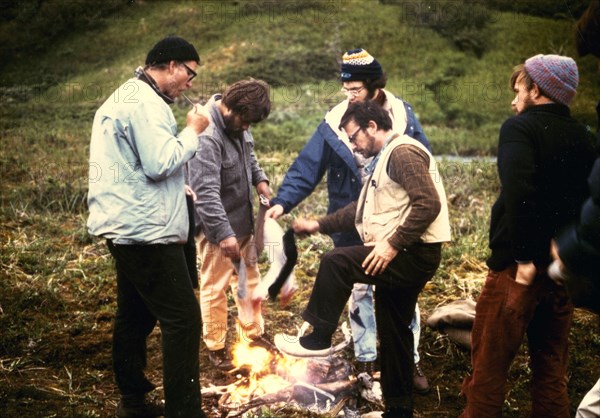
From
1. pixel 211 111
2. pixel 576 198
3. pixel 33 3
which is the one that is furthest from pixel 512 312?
pixel 33 3

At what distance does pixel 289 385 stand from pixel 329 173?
152 cm

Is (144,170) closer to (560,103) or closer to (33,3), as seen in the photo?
(560,103)

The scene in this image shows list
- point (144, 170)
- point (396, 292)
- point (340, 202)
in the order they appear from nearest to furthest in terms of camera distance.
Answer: point (144, 170), point (396, 292), point (340, 202)

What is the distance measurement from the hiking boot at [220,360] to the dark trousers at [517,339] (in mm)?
1857

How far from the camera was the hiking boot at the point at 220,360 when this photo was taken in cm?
435

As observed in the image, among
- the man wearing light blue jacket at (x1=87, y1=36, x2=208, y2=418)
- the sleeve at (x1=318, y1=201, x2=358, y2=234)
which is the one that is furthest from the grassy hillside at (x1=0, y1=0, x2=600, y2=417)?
the sleeve at (x1=318, y1=201, x2=358, y2=234)

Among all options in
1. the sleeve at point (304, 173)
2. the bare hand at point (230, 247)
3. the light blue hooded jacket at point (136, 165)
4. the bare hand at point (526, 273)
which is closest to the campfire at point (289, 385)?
the bare hand at point (230, 247)

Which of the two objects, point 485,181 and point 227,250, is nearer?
point 227,250

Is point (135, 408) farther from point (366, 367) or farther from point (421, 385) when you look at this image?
point (421, 385)

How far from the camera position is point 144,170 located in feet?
10.0

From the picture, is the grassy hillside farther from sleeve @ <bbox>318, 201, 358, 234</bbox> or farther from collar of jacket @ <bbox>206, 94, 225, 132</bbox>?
collar of jacket @ <bbox>206, 94, 225, 132</bbox>

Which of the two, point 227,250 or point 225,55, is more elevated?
point 227,250

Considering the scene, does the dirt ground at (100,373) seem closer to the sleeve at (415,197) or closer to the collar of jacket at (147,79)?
the sleeve at (415,197)

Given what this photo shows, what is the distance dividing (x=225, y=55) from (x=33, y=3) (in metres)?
5.96
